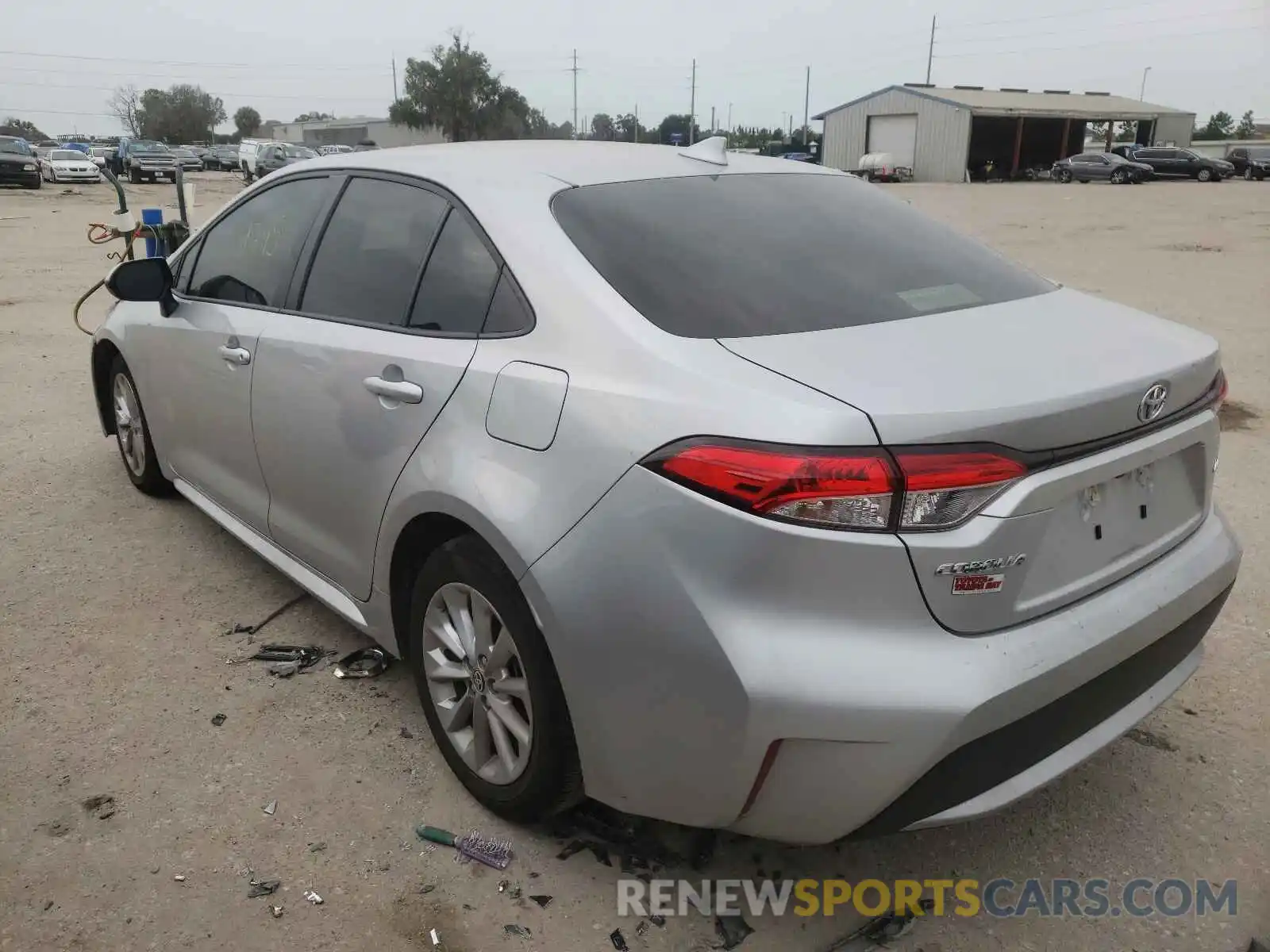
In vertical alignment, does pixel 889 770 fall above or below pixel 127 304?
below

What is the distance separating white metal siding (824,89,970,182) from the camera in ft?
165

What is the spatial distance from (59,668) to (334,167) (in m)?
1.92

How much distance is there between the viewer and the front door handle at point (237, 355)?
11.0 feet


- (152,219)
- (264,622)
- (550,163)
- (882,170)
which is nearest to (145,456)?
(264,622)

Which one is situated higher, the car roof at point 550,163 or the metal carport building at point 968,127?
the metal carport building at point 968,127

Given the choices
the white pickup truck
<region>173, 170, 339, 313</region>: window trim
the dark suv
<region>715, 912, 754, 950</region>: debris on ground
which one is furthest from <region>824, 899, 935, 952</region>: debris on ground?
the dark suv

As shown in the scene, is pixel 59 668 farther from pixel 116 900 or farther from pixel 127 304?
pixel 127 304

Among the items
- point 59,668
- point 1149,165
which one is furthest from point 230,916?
point 1149,165

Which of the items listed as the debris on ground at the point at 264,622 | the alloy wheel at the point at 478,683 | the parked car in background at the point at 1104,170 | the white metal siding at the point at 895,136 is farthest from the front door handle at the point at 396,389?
the white metal siding at the point at 895,136

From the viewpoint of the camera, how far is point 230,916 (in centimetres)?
230

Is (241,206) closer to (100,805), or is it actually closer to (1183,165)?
(100,805)

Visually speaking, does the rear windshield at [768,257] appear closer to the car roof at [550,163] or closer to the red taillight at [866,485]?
the car roof at [550,163]

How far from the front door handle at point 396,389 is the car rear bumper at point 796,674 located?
0.65m

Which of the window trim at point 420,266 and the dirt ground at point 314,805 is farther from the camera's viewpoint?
the window trim at point 420,266
